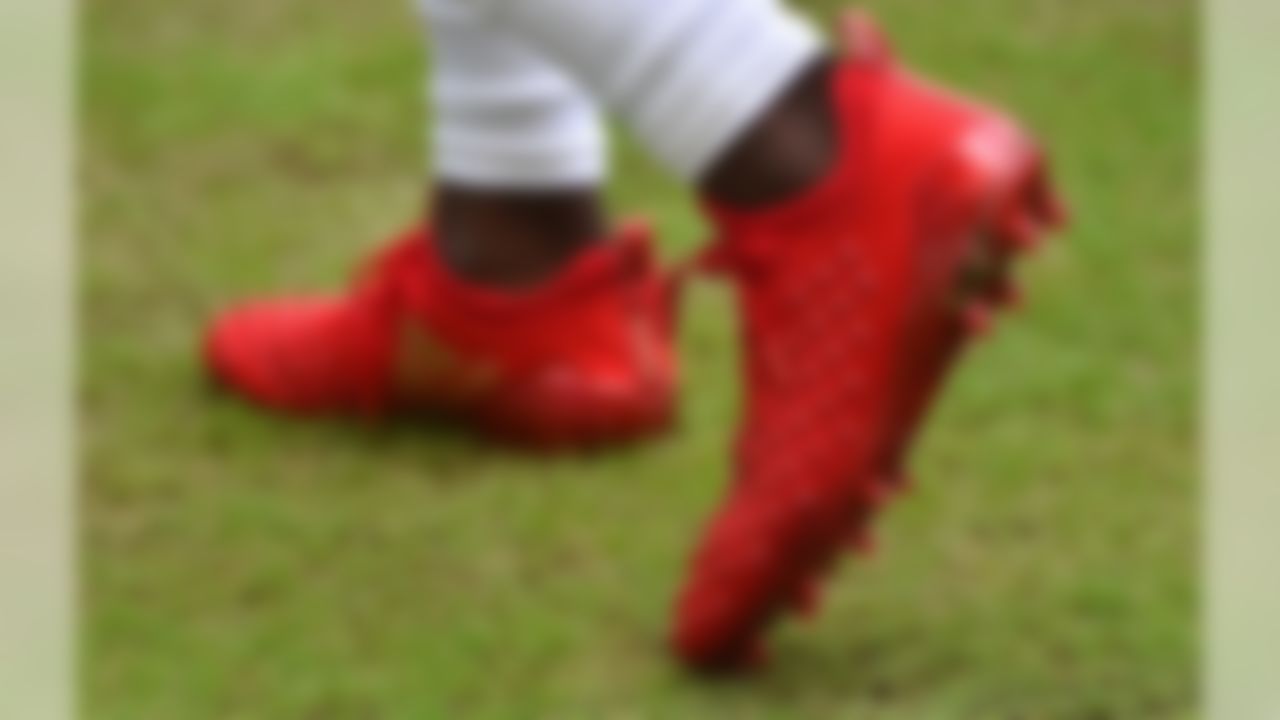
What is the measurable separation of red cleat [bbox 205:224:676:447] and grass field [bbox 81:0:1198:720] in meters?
0.02

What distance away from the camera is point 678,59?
0.79m

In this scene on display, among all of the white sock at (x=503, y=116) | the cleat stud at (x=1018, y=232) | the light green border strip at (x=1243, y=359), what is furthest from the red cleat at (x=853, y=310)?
the light green border strip at (x=1243, y=359)

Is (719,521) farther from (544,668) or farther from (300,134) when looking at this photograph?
(300,134)

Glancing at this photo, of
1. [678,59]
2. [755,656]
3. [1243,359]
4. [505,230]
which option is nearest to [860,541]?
[755,656]

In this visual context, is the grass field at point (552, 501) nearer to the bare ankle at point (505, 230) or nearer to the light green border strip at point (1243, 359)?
the bare ankle at point (505, 230)

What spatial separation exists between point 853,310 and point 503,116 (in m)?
0.28

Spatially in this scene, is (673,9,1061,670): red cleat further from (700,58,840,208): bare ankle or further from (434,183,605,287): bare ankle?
(434,183,605,287): bare ankle

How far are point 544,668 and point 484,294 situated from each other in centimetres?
26

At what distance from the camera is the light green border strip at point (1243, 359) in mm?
344

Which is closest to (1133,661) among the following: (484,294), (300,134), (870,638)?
(870,638)

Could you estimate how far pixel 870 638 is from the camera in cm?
87

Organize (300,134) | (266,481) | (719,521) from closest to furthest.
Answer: (719,521)
(266,481)
(300,134)

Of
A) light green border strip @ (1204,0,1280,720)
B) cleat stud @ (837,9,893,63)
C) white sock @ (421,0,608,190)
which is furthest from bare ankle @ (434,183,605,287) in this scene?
light green border strip @ (1204,0,1280,720)

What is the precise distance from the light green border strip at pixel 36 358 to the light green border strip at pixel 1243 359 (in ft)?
0.53
